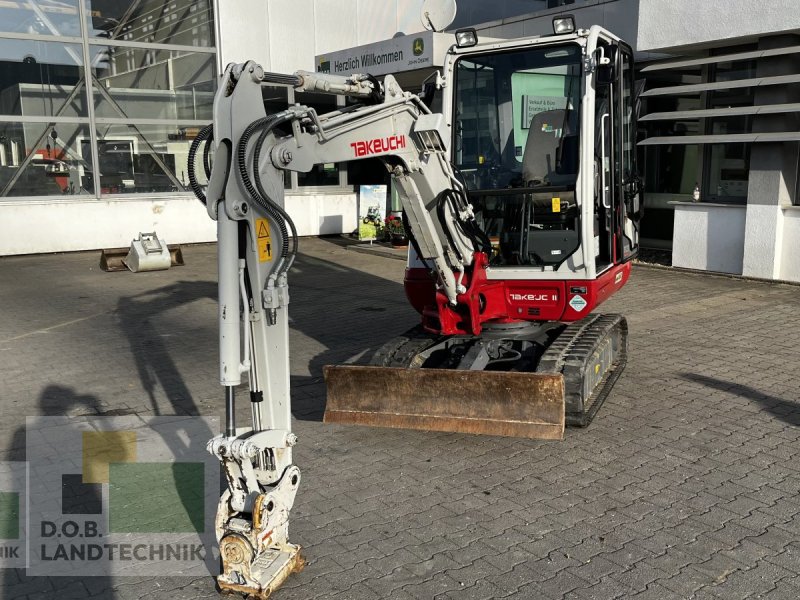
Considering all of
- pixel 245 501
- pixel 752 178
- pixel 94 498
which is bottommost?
pixel 94 498

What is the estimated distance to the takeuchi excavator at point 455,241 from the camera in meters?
4.25

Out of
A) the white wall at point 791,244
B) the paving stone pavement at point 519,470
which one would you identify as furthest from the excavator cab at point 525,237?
the white wall at point 791,244

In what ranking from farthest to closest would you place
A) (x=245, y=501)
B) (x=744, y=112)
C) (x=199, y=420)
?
(x=744, y=112), (x=199, y=420), (x=245, y=501)

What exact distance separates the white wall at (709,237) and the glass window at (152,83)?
10620 millimetres

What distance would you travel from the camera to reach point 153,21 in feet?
62.0

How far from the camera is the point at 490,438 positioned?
6.21m

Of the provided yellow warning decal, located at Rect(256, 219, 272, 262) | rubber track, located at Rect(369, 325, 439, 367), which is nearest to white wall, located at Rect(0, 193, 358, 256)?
rubber track, located at Rect(369, 325, 439, 367)

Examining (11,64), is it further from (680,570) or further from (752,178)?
(680,570)

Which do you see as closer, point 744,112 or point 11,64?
point 744,112

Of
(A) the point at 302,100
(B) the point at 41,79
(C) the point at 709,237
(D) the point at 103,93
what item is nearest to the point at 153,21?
(D) the point at 103,93

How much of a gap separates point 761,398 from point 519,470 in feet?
9.11

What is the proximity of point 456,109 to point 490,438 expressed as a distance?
3021mm

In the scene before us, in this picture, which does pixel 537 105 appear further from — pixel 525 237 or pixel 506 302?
pixel 506 302

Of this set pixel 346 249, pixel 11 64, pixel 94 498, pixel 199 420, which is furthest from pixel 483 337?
pixel 11 64
